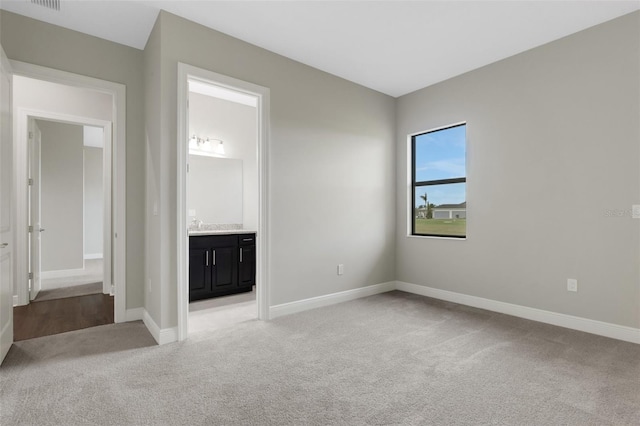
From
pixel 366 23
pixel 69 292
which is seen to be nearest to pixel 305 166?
pixel 366 23

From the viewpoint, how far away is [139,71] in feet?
11.1

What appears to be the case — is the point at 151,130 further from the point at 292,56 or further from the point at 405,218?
the point at 405,218

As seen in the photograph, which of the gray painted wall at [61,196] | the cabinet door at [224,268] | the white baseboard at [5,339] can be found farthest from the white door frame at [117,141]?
the gray painted wall at [61,196]

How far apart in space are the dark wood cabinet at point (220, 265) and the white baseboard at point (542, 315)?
235 cm

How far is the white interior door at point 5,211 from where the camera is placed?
2.36 meters

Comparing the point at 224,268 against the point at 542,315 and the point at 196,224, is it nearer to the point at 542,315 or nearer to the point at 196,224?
the point at 196,224

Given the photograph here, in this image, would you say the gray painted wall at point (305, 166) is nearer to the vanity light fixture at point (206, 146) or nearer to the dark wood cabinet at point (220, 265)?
the dark wood cabinet at point (220, 265)

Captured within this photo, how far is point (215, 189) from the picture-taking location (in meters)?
5.01

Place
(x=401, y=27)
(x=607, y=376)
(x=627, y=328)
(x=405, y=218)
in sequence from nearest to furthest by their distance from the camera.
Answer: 1. (x=607, y=376)
2. (x=627, y=328)
3. (x=401, y=27)
4. (x=405, y=218)

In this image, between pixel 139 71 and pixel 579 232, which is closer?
pixel 579 232

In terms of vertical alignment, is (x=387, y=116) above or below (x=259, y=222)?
above

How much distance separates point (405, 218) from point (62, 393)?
3978 millimetres

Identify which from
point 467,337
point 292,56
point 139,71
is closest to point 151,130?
point 139,71

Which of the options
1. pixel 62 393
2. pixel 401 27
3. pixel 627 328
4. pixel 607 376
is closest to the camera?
pixel 62 393
